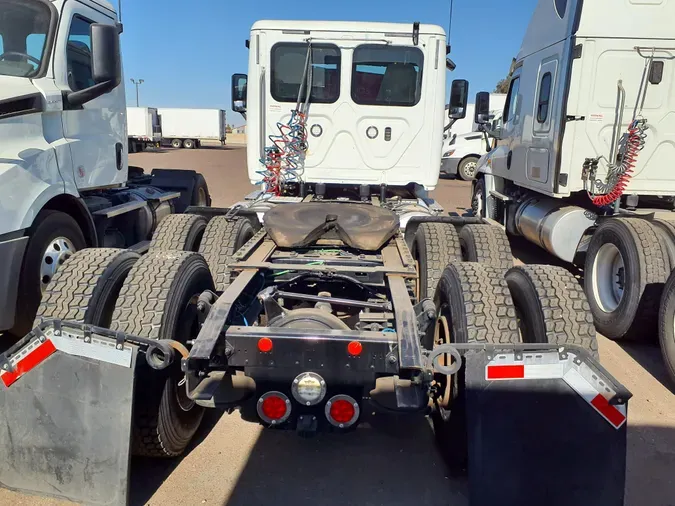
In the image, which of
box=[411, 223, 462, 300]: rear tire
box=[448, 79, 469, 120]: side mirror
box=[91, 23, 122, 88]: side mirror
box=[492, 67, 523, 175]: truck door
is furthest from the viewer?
box=[492, 67, 523, 175]: truck door

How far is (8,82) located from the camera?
4109mm

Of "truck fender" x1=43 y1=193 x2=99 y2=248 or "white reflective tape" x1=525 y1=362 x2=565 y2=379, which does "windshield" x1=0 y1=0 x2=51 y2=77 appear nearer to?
"truck fender" x1=43 y1=193 x2=99 y2=248

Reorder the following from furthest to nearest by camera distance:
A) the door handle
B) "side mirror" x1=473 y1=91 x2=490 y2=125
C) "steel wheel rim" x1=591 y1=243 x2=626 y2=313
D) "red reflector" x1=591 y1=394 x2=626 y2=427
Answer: "side mirror" x1=473 y1=91 x2=490 y2=125 → the door handle → "steel wheel rim" x1=591 y1=243 x2=626 y2=313 → "red reflector" x1=591 y1=394 x2=626 y2=427

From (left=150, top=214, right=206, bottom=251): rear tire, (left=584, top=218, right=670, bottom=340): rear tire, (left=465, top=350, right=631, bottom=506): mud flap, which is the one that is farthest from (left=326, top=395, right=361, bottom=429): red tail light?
(left=584, top=218, right=670, bottom=340): rear tire

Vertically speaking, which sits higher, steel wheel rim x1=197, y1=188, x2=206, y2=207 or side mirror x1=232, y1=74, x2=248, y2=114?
side mirror x1=232, y1=74, x2=248, y2=114

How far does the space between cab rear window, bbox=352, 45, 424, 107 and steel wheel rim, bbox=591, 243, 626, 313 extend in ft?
8.59

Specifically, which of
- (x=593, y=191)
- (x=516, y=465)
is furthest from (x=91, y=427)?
(x=593, y=191)

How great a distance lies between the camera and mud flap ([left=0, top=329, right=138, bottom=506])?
2354 millimetres

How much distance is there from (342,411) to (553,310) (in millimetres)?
1271

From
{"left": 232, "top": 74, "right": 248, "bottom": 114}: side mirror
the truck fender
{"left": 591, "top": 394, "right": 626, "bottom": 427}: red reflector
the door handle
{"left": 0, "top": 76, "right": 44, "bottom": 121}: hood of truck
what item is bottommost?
{"left": 591, "top": 394, "right": 626, "bottom": 427}: red reflector

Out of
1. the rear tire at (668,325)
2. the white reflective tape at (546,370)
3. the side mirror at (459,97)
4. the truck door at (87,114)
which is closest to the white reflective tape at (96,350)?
the white reflective tape at (546,370)

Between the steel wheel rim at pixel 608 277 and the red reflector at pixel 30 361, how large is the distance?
4998 mm

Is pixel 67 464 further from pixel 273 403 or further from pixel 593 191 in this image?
pixel 593 191

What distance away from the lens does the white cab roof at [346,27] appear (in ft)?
19.2
